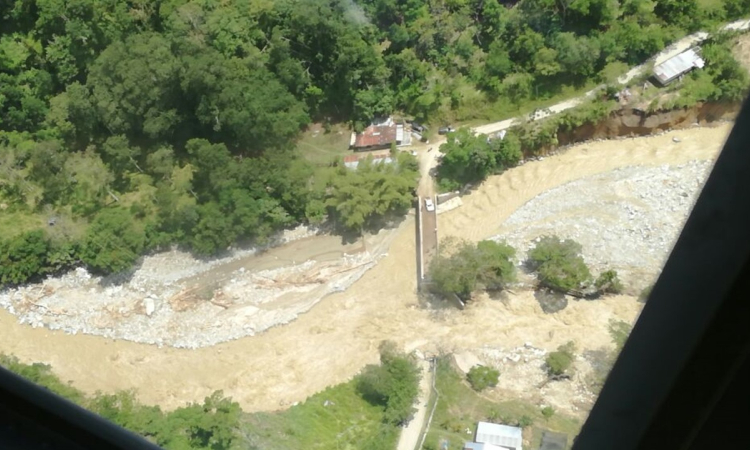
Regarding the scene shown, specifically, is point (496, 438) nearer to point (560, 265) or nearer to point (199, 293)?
point (560, 265)

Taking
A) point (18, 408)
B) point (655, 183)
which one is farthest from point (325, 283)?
point (18, 408)

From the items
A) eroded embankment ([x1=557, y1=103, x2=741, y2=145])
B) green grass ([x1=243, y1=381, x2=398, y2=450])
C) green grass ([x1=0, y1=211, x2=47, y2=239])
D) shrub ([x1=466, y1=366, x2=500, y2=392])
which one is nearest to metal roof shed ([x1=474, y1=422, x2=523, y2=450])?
shrub ([x1=466, y1=366, x2=500, y2=392])

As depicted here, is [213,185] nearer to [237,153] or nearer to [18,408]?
[237,153]

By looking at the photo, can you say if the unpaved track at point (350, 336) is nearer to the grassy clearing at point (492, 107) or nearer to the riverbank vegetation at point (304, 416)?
the riverbank vegetation at point (304, 416)

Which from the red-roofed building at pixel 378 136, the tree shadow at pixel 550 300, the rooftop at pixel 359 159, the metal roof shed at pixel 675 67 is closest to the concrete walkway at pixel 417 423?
the tree shadow at pixel 550 300

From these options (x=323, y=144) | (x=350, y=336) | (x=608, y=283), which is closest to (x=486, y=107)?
(x=323, y=144)

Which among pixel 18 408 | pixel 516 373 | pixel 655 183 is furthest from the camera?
pixel 655 183
